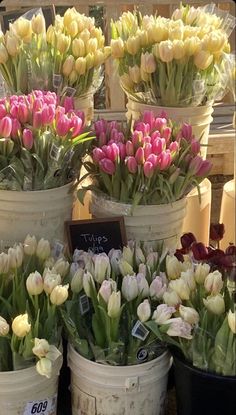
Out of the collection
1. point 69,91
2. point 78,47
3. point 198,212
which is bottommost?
point 198,212

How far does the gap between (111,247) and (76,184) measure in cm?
16

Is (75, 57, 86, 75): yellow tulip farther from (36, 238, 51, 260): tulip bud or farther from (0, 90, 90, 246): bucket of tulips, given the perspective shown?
(36, 238, 51, 260): tulip bud

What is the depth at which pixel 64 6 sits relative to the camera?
213 centimetres

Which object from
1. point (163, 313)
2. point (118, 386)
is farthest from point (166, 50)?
point (118, 386)

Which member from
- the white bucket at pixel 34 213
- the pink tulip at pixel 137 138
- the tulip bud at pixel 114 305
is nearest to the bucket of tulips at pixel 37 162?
the white bucket at pixel 34 213

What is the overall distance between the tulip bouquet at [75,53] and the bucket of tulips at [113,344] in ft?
1.72

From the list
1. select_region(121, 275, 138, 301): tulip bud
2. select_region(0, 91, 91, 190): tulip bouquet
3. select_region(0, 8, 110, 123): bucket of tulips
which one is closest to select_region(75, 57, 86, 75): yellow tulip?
select_region(0, 8, 110, 123): bucket of tulips

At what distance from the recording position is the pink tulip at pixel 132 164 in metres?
1.27

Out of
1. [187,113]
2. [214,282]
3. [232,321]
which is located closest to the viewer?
[232,321]

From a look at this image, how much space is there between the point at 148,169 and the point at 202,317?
320mm

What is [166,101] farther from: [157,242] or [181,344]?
[181,344]

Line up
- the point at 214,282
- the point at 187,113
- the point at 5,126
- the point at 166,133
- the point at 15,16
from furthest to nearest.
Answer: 1. the point at 15,16
2. the point at 187,113
3. the point at 166,133
4. the point at 5,126
5. the point at 214,282

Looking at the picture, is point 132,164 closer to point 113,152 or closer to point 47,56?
point 113,152

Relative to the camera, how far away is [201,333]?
3.60ft
